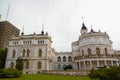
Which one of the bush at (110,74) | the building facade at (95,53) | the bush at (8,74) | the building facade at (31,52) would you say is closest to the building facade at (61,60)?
the building facade at (31,52)

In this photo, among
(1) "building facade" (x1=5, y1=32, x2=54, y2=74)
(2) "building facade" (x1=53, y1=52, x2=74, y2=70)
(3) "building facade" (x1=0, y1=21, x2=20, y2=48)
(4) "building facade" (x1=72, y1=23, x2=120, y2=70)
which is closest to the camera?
(4) "building facade" (x1=72, y1=23, x2=120, y2=70)

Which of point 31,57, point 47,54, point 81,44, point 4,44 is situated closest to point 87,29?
point 81,44

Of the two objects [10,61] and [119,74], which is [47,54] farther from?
[119,74]

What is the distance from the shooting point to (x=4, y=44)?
281 feet

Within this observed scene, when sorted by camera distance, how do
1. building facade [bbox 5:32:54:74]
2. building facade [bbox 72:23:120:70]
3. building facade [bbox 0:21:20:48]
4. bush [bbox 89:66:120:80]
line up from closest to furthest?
bush [bbox 89:66:120:80] → building facade [bbox 72:23:120:70] → building facade [bbox 5:32:54:74] → building facade [bbox 0:21:20:48]

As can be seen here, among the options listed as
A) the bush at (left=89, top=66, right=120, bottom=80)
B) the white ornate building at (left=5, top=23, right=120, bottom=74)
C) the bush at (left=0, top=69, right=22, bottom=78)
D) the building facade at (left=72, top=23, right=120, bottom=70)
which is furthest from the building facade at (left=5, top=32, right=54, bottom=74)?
the bush at (left=89, top=66, right=120, bottom=80)

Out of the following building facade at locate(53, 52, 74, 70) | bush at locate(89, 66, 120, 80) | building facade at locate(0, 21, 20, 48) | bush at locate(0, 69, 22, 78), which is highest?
building facade at locate(0, 21, 20, 48)

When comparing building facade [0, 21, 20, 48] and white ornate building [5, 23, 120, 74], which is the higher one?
building facade [0, 21, 20, 48]

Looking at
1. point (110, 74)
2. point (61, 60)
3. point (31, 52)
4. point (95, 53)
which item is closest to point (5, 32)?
point (31, 52)

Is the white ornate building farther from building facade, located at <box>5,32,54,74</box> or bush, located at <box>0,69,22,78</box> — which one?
bush, located at <box>0,69,22,78</box>

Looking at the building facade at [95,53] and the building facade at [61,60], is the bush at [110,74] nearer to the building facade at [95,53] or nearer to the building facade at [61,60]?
the building facade at [95,53]

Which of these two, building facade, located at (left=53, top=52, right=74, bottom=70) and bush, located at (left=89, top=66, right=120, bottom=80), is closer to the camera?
bush, located at (left=89, top=66, right=120, bottom=80)

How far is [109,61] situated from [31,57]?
28.0m

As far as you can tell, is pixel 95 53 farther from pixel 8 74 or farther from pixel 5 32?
pixel 5 32
